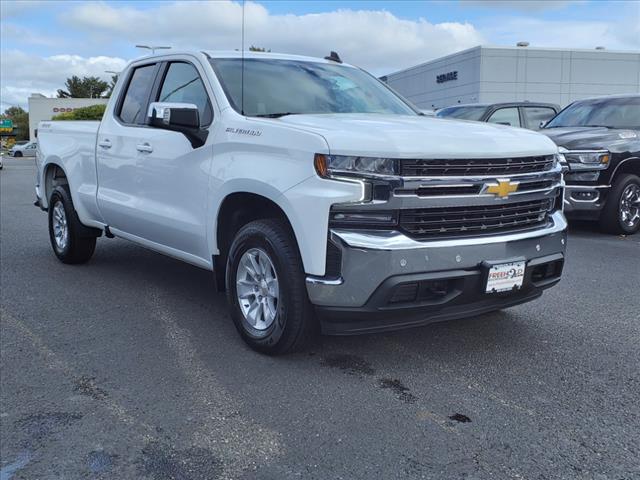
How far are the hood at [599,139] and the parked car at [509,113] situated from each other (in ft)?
9.06

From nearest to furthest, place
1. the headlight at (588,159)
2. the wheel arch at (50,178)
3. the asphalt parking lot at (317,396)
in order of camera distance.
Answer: the asphalt parking lot at (317,396), the wheel arch at (50,178), the headlight at (588,159)

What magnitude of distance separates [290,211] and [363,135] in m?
0.59

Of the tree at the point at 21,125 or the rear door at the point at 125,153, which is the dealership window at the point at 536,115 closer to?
the rear door at the point at 125,153

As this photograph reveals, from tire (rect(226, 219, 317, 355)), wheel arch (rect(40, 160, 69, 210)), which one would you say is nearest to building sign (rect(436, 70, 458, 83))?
wheel arch (rect(40, 160, 69, 210))

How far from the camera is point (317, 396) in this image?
366 cm

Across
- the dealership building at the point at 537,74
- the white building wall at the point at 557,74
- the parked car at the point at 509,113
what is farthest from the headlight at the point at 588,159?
the white building wall at the point at 557,74

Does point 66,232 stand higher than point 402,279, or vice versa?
point 402,279

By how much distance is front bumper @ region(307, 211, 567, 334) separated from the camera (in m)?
3.56

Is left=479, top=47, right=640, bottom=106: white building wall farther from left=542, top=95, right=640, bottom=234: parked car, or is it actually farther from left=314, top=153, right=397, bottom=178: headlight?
left=314, top=153, right=397, bottom=178: headlight

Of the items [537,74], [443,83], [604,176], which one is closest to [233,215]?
[604,176]

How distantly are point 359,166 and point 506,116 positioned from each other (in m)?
9.46

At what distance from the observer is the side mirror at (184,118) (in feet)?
15.1

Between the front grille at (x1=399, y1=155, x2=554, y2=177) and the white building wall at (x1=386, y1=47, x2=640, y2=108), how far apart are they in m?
42.7

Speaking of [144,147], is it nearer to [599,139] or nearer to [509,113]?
[599,139]
